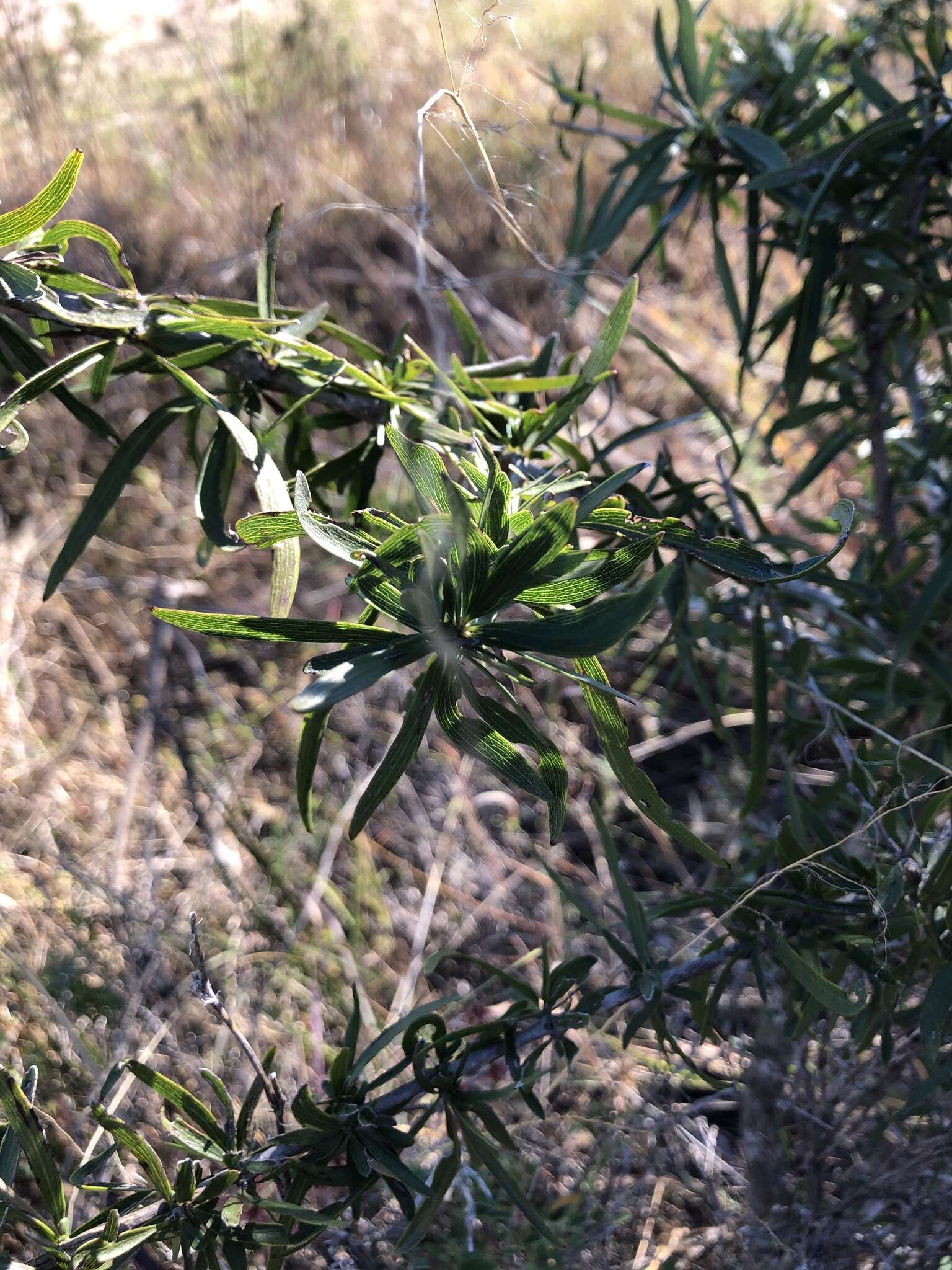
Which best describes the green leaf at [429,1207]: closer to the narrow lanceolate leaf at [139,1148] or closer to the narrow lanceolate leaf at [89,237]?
the narrow lanceolate leaf at [139,1148]

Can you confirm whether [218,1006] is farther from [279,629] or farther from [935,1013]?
[935,1013]

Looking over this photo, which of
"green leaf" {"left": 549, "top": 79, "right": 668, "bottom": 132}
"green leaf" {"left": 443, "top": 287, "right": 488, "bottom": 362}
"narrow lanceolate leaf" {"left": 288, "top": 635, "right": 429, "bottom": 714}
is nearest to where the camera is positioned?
"narrow lanceolate leaf" {"left": 288, "top": 635, "right": 429, "bottom": 714}

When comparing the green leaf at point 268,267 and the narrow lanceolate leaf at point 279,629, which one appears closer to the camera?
the narrow lanceolate leaf at point 279,629

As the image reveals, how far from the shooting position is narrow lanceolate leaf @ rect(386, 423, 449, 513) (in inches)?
14.2

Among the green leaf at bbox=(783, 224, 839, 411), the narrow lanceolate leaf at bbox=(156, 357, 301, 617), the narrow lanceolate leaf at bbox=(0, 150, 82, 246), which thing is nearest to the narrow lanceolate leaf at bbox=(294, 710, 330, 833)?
the narrow lanceolate leaf at bbox=(156, 357, 301, 617)

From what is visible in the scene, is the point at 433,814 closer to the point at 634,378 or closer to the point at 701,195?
the point at 701,195

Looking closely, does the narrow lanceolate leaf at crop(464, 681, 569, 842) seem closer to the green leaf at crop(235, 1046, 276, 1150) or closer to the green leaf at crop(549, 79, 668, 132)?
the green leaf at crop(235, 1046, 276, 1150)

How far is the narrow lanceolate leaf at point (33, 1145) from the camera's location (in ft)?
1.46

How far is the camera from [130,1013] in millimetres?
1260

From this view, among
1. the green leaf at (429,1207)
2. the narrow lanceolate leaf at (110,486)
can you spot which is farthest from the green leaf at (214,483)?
the green leaf at (429,1207)

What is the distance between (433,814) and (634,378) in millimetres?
1359

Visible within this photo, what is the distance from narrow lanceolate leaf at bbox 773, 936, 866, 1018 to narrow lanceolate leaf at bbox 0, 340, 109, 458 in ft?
1.59

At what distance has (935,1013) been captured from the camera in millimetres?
486

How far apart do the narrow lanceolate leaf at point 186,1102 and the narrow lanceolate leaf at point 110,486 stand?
268 mm
